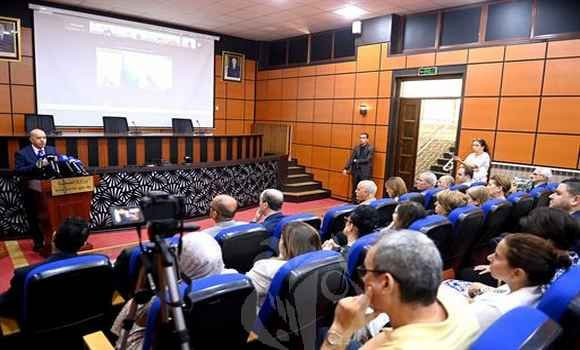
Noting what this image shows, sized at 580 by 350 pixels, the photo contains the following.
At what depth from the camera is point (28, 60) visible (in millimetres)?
6773

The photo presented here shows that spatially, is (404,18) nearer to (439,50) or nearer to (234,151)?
(439,50)

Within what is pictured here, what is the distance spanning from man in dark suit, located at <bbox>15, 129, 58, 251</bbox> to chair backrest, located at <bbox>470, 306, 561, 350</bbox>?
14.7ft

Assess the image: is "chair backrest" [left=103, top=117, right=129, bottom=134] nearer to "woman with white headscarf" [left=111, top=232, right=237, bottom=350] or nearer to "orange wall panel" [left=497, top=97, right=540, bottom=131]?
"woman with white headscarf" [left=111, top=232, right=237, bottom=350]

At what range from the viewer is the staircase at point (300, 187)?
7.63 metres

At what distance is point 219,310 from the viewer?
1.40 m

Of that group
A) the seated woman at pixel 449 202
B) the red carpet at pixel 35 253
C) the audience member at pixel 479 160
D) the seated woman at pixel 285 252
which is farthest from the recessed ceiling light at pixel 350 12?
the seated woman at pixel 285 252

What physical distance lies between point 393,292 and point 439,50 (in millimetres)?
6214

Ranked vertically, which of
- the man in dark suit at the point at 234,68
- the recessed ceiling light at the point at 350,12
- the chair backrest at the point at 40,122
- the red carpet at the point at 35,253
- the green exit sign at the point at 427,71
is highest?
the recessed ceiling light at the point at 350,12

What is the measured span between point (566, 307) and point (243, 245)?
165 cm

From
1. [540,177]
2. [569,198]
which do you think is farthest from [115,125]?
[569,198]

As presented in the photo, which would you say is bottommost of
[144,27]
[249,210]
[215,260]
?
[249,210]

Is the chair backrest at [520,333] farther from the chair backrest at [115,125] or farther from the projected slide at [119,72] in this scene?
the projected slide at [119,72]

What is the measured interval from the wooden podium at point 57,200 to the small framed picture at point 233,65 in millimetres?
5661

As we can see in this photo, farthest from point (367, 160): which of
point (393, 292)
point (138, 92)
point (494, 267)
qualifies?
point (393, 292)
